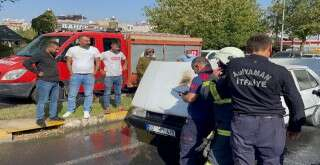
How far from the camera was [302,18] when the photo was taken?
4388 centimetres

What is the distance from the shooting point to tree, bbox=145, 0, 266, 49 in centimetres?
2947

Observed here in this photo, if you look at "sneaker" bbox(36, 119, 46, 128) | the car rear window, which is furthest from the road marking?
the car rear window

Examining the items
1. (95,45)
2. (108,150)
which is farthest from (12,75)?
(108,150)

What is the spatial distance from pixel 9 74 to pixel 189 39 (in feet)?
23.0

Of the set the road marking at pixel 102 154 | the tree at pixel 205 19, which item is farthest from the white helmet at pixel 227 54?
the tree at pixel 205 19

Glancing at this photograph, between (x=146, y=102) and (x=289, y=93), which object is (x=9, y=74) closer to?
(x=146, y=102)

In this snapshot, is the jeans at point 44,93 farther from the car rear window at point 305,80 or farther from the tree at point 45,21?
the tree at point 45,21

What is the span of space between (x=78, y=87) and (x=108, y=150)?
94.0 inches

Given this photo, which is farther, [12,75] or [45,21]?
[45,21]

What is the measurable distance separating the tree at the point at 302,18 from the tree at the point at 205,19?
10.1m

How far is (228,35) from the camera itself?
33.7 metres

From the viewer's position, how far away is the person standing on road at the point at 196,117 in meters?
5.09

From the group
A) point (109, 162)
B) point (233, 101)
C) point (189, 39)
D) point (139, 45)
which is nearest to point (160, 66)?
point (109, 162)

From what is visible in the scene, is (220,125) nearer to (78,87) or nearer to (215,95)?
(215,95)
